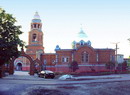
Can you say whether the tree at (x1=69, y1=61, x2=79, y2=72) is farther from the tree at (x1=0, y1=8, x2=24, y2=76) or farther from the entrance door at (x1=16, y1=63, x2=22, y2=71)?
the tree at (x1=0, y1=8, x2=24, y2=76)

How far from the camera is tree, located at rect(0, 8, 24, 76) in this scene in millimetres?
15195

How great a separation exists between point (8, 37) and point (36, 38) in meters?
50.2

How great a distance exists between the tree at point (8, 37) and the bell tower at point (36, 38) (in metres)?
48.0

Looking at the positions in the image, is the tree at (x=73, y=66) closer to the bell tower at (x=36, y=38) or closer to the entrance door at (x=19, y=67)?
the bell tower at (x=36, y=38)

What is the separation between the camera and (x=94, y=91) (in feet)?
54.4

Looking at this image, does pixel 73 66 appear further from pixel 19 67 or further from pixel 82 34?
pixel 19 67

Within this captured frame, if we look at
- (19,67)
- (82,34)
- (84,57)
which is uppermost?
(82,34)

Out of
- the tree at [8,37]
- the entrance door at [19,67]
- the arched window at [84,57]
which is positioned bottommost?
the entrance door at [19,67]

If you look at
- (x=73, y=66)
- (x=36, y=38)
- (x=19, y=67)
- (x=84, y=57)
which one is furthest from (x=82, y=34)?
(x=19, y=67)

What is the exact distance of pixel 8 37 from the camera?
15.5 meters

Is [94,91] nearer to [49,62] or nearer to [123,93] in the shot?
[123,93]

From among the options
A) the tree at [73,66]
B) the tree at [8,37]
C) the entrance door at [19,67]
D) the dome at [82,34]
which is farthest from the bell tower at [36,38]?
the tree at [8,37]

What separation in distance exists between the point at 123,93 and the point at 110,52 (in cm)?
3942

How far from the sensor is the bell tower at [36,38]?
211 ft
